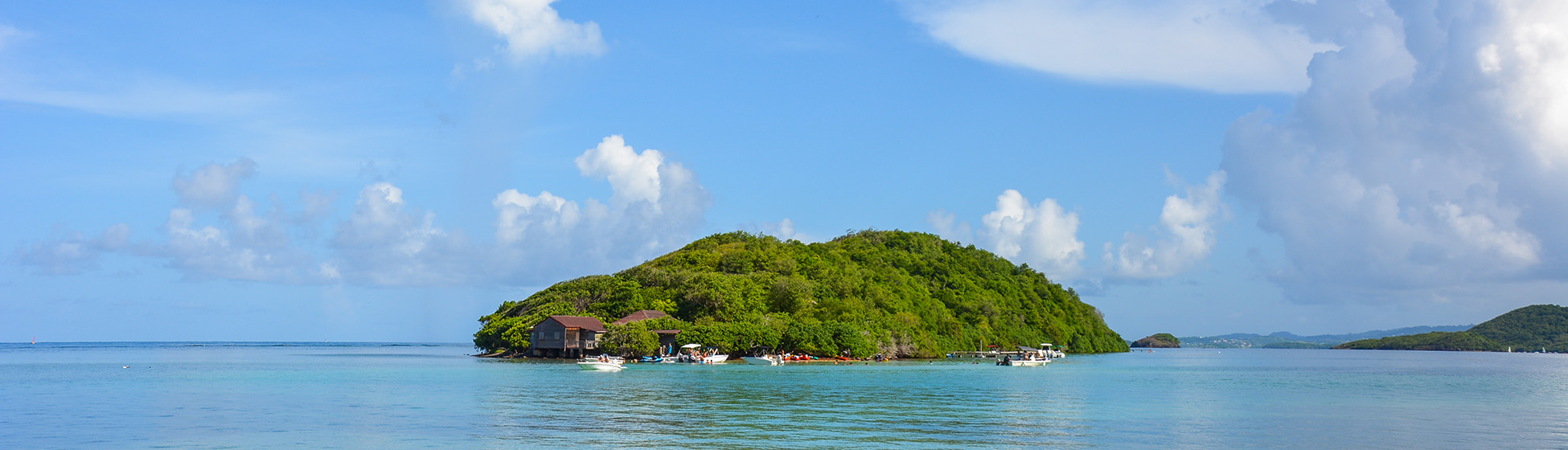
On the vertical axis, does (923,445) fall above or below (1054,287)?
below

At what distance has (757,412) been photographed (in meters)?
30.7

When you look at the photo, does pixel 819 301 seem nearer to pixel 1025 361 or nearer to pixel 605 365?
pixel 1025 361

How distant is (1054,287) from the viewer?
14138 cm

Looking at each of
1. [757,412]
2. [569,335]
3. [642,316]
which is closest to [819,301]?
[642,316]

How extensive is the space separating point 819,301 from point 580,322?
902 inches

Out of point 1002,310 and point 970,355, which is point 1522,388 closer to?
point 970,355

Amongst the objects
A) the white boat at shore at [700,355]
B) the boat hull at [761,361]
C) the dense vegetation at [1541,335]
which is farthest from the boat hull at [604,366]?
the dense vegetation at [1541,335]

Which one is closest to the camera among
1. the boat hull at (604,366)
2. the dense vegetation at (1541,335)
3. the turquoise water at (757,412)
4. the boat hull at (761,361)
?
the turquoise water at (757,412)

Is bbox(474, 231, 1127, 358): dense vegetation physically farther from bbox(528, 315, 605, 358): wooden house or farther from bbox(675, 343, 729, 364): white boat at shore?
bbox(528, 315, 605, 358): wooden house

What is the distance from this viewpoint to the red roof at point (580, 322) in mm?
79312

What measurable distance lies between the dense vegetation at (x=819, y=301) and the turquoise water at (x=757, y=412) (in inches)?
980

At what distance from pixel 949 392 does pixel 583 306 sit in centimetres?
A: 5434

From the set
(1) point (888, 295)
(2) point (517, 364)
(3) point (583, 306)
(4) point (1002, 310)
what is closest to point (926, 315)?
(1) point (888, 295)

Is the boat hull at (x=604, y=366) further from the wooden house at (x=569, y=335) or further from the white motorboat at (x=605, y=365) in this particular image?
the wooden house at (x=569, y=335)
